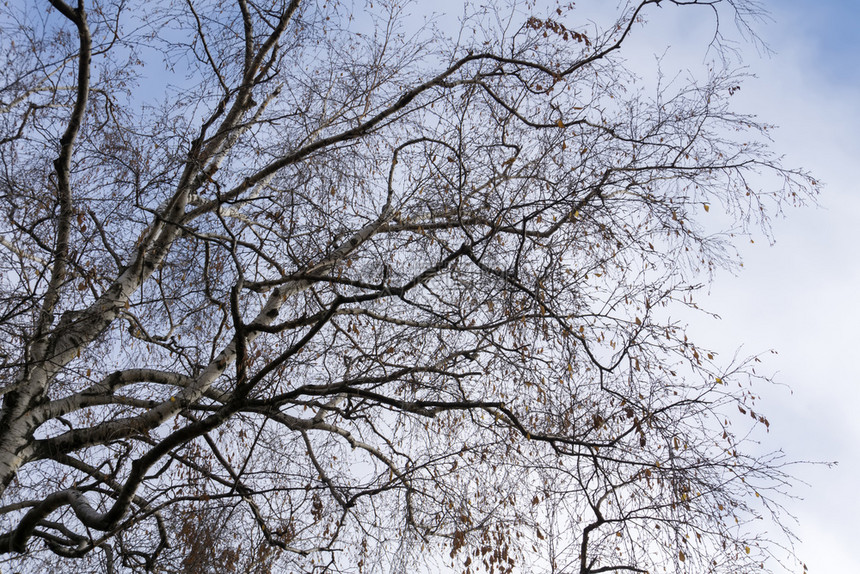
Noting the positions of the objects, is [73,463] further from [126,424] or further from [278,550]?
[278,550]

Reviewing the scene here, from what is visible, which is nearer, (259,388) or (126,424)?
(259,388)

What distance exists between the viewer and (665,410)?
4.51 m

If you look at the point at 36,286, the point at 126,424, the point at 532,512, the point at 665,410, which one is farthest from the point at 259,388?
the point at 665,410

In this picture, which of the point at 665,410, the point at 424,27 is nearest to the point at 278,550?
the point at 665,410

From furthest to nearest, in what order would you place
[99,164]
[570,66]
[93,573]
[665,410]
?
1. [570,66]
2. [99,164]
3. [93,573]
4. [665,410]

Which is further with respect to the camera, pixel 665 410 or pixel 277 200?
pixel 277 200

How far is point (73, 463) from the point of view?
5.53 metres

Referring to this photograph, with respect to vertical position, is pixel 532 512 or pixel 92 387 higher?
pixel 92 387

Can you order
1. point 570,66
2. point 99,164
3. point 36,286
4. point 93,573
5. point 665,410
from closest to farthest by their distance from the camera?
point 665,410, point 36,286, point 93,573, point 99,164, point 570,66

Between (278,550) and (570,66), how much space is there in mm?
5052

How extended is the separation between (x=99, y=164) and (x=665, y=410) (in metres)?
4.99

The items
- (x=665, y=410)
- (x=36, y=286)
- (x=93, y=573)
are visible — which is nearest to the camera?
(x=665, y=410)

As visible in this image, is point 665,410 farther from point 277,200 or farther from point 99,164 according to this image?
point 99,164

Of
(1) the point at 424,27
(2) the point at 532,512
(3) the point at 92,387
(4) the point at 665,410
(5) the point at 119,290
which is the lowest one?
(2) the point at 532,512
